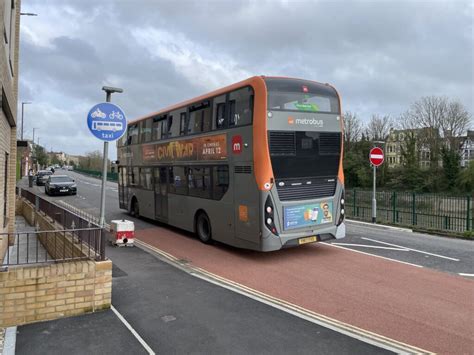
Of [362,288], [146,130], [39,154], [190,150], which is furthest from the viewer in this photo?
[39,154]

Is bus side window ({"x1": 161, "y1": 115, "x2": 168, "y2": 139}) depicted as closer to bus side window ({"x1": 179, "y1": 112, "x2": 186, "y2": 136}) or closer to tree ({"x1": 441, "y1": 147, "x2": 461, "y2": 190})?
bus side window ({"x1": 179, "y1": 112, "x2": 186, "y2": 136})

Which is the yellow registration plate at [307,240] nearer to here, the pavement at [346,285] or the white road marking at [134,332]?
the pavement at [346,285]

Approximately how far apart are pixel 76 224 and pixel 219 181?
3898mm

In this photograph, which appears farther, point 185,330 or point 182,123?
point 182,123

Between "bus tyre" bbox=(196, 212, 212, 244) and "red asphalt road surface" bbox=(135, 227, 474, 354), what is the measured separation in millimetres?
311

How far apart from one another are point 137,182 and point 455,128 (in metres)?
49.9

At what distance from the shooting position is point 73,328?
498 centimetres

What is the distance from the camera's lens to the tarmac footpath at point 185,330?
177 inches

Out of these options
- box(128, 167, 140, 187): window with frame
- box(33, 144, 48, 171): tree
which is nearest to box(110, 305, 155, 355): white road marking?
box(128, 167, 140, 187): window with frame

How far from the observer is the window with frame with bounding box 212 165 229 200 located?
9.99m

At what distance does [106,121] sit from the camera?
8.46 metres

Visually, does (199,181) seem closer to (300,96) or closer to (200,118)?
(200,118)

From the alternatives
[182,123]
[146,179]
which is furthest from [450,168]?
[182,123]

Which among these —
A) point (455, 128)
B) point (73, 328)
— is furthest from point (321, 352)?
point (455, 128)
